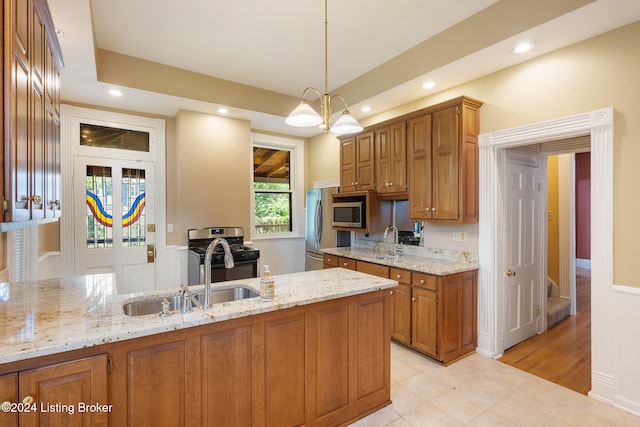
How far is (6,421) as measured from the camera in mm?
1133

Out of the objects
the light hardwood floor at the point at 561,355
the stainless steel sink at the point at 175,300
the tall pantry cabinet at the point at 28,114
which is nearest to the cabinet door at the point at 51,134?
the tall pantry cabinet at the point at 28,114

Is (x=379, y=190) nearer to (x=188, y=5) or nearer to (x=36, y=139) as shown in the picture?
(x=188, y=5)

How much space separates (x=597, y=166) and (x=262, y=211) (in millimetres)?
4303

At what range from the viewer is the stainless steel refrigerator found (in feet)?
15.5

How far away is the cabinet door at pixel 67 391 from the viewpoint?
3.87 ft

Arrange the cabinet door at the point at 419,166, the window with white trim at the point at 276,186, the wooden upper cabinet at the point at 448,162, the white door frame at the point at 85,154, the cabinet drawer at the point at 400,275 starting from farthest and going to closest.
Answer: the window with white trim at the point at 276,186, the white door frame at the point at 85,154, the cabinet door at the point at 419,166, the cabinet drawer at the point at 400,275, the wooden upper cabinet at the point at 448,162

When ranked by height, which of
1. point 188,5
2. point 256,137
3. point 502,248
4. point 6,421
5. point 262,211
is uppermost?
point 188,5

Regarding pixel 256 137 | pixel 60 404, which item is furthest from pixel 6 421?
pixel 256 137

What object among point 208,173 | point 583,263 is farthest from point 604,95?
point 583,263

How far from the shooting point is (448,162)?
3.09 m

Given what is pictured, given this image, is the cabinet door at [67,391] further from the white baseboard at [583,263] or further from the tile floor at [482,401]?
the white baseboard at [583,263]

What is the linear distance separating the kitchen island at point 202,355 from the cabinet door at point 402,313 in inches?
38.3

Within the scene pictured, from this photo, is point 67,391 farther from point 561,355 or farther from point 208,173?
point 561,355

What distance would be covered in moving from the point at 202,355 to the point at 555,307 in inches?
176
